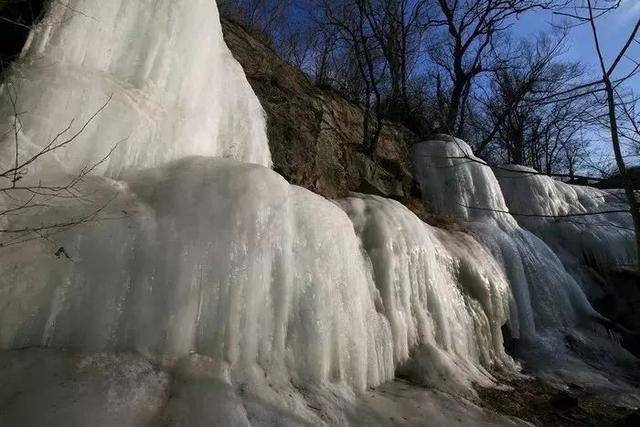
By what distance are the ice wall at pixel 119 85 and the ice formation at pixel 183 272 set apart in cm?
1

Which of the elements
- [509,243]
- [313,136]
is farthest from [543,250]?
[313,136]

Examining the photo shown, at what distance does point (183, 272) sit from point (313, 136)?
15.6 ft

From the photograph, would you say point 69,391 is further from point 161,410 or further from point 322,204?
point 322,204

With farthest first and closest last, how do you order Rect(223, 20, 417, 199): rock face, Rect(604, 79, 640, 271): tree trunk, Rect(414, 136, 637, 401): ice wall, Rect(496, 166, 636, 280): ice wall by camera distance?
Rect(496, 166, 636, 280): ice wall
Rect(223, 20, 417, 199): rock face
Rect(414, 136, 637, 401): ice wall
Rect(604, 79, 640, 271): tree trunk

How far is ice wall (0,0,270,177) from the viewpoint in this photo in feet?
9.87

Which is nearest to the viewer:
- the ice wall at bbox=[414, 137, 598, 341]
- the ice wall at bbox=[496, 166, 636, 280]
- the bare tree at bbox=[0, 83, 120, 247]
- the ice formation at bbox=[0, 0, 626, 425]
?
the ice formation at bbox=[0, 0, 626, 425]

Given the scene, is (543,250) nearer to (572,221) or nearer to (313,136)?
(572,221)

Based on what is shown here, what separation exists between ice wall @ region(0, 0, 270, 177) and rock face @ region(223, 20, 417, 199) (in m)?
1.82

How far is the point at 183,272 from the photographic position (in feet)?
8.40

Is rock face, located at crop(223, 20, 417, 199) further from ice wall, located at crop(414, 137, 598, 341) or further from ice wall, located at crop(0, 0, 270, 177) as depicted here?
ice wall, located at crop(0, 0, 270, 177)

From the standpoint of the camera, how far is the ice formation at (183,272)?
2.16 metres

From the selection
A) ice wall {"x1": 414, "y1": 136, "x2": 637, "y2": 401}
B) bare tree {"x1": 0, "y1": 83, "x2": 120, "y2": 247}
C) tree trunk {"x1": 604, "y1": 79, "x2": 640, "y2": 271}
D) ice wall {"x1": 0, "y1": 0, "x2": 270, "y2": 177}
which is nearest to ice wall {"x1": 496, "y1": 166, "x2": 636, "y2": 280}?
ice wall {"x1": 414, "y1": 136, "x2": 637, "y2": 401}

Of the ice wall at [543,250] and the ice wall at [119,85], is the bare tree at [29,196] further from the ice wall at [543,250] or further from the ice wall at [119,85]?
the ice wall at [543,250]

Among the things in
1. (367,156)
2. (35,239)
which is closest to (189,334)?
(35,239)
